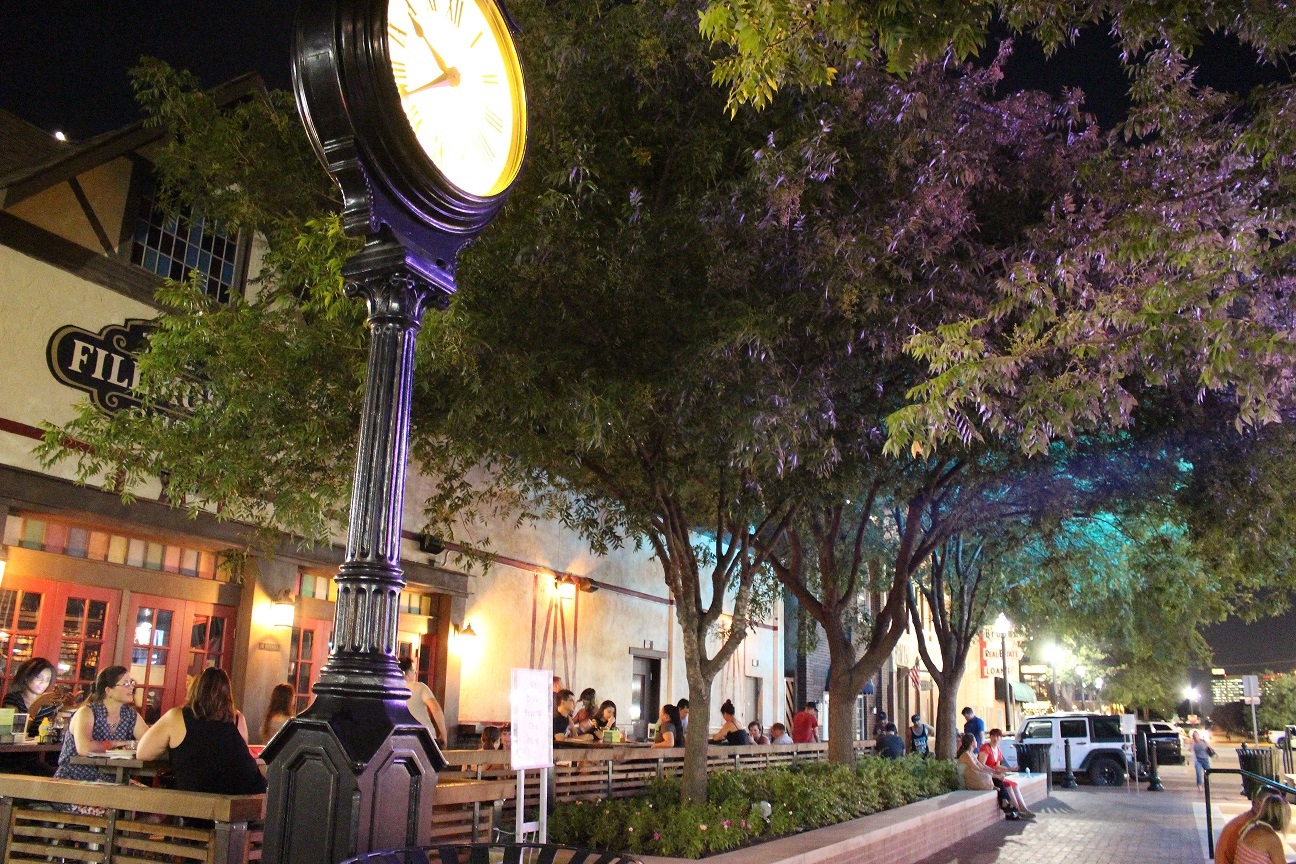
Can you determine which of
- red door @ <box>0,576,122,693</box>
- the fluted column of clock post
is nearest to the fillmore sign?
red door @ <box>0,576,122,693</box>

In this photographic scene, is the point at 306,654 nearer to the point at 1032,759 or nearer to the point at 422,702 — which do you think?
the point at 422,702

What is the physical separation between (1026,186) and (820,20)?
6310 millimetres

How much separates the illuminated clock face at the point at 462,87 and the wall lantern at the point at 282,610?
10.8m

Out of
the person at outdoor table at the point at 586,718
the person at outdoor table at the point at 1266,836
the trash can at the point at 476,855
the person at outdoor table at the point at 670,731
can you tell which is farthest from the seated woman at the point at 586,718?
the trash can at the point at 476,855

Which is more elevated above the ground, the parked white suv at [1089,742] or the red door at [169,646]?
the red door at [169,646]

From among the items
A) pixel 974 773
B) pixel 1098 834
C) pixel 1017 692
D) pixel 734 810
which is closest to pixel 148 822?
pixel 734 810

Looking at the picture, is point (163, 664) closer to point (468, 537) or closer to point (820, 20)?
point (468, 537)

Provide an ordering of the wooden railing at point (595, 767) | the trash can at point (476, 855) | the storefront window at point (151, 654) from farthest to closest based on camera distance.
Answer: the storefront window at point (151, 654)
the wooden railing at point (595, 767)
the trash can at point (476, 855)

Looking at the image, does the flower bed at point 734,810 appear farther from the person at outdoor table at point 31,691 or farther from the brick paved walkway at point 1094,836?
the person at outdoor table at point 31,691

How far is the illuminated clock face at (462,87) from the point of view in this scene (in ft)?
11.4

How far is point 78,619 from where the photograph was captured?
37.3 feet

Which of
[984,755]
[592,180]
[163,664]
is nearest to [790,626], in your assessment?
[984,755]

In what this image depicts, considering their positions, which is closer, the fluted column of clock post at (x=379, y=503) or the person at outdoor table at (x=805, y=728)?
the fluted column of clock post at (x=379, y=503)

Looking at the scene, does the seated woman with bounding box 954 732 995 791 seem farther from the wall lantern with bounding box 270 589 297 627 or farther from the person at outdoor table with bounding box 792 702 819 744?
the wall lantern with bounding box 270 589 297 627
